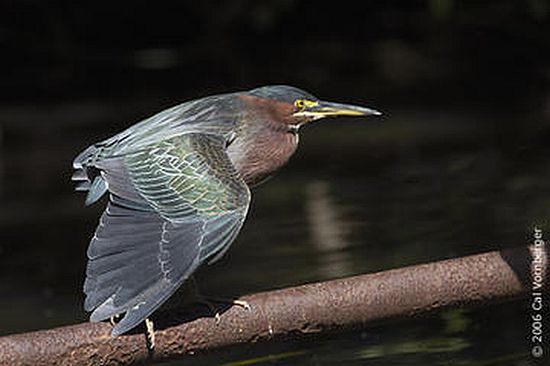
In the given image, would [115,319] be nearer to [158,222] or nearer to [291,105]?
[158,222]

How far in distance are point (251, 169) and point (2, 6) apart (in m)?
8.75

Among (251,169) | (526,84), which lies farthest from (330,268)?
(526,84)

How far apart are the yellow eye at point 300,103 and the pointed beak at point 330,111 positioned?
0.4 inches

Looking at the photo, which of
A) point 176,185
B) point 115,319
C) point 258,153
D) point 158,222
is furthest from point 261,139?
point 115,319

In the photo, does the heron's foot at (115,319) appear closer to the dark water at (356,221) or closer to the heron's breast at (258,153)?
the heron's breast at (258,153)

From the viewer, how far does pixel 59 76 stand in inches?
443

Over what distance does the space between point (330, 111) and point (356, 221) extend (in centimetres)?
246

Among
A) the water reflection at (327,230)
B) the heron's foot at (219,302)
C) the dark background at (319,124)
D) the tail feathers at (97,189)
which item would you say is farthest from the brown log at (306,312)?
the water reflection at (327,230)

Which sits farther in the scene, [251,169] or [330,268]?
[330,268]

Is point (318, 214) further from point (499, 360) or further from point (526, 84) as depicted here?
point (526, 84)

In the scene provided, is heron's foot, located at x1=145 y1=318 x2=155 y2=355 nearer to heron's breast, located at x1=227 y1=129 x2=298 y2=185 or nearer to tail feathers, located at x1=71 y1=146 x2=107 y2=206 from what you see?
tail feathers, located at x1=71 y1=146 x2=107 y2=206

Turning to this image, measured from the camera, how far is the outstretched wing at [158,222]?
299 cm

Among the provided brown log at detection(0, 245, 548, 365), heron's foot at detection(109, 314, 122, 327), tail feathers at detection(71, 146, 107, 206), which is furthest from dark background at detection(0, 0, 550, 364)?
heron's foot at detection(109, 314, 122, 327)

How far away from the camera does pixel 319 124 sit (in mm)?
8539
